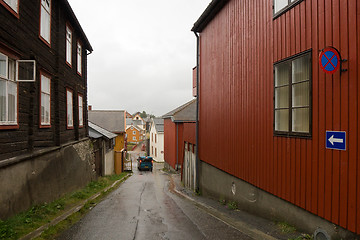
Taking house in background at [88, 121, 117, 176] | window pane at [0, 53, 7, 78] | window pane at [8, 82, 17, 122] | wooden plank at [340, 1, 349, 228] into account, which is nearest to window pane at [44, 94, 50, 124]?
window pane at [8, 82, 17, 122]

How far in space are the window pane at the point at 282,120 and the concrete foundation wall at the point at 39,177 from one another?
5.93 meters

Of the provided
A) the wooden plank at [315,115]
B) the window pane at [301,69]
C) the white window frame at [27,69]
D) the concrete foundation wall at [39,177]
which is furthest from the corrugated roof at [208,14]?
the concrete foundation wall at [39,177]

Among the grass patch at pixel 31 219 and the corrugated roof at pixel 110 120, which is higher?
the corrugated roof at pixel 110 120

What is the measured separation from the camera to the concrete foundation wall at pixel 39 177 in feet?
20.7

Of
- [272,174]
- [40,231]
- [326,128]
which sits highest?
[326,128]

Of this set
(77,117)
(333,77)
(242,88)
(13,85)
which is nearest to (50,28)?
(13,85)

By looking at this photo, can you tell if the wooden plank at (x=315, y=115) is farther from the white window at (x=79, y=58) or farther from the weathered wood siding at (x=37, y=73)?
the white window at (x=79, y=58)

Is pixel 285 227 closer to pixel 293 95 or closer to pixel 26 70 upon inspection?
pixel 293 95

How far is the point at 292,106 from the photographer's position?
591 cm

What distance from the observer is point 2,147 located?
6.54 m

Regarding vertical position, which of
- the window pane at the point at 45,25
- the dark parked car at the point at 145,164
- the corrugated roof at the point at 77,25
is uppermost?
the corrugated roof at the point at 77,25

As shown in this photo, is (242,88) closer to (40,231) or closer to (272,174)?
(272,174)

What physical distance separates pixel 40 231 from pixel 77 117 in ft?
29.2

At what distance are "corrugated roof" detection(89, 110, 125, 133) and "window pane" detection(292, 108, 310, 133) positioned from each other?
31.0 meters
